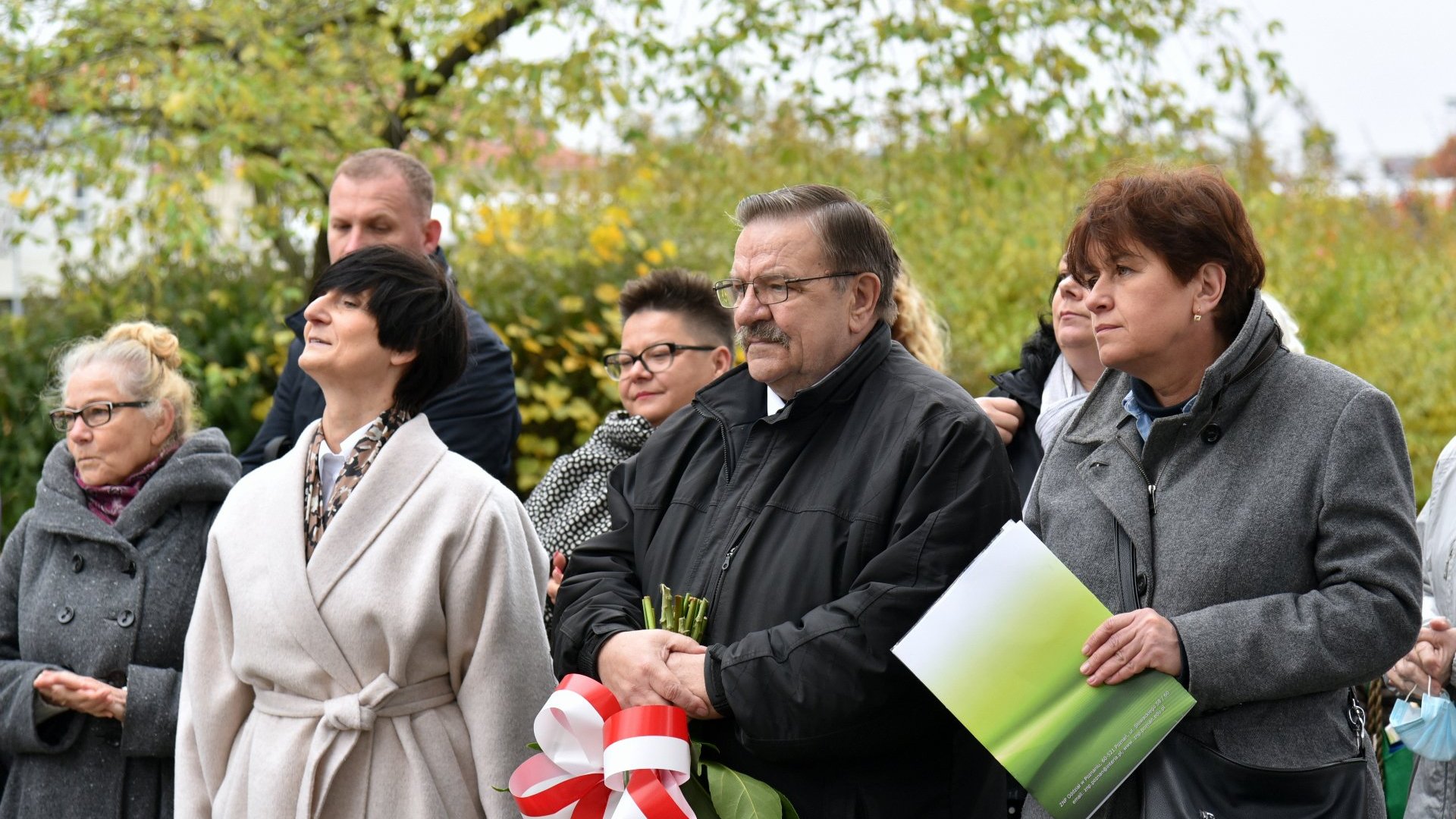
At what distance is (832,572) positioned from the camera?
288 centimetres

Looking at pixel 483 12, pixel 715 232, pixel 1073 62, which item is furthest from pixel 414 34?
pixel 1073 62

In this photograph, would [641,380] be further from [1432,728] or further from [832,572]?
[1432,728]

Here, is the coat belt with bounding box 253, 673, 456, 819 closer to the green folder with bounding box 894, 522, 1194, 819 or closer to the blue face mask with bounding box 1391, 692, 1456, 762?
the green folder with bounding box 894, 522, 1194, 819

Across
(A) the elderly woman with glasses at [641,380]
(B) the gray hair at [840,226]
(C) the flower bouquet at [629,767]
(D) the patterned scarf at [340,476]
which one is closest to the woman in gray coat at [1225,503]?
(B) the gray hair at [840,226]

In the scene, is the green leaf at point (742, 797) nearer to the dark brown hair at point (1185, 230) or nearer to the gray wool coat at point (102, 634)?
the dark brown hair at point (1185, 230)

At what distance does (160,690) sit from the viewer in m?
3.72

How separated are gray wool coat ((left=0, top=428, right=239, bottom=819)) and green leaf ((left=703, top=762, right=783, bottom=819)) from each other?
65.9 inches

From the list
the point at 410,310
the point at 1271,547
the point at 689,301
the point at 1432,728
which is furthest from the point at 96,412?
the point at 1432,728

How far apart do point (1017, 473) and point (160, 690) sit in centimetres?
229

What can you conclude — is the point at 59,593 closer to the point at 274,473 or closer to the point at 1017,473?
the point at 274,473

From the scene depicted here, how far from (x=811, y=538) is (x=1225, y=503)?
788 mm

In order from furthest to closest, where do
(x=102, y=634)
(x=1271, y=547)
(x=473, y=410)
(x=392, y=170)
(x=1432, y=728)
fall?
(x=392, y=170) → (x=473, y=410) → (x=102, y=634) → (x=1432, y=728) → (x=1271, y=547)

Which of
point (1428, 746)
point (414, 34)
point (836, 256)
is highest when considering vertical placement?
point (414, 34)

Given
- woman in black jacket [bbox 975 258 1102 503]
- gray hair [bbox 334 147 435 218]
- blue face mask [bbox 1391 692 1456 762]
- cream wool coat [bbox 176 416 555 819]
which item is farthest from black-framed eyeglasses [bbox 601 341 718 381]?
blue face mask [bbox 1391 692 1456 762]
